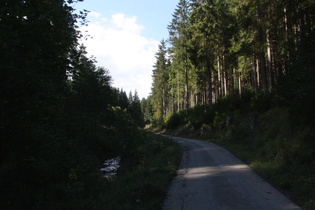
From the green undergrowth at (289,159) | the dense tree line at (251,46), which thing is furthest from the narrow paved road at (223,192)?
the dense tree line at (251,46)

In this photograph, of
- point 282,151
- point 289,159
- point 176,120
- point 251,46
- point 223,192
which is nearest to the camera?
point 223,192

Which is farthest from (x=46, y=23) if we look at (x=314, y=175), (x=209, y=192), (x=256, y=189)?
(x=314, y=175)

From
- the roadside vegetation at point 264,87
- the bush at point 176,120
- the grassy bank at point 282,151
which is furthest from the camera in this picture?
the bush at point 176,120

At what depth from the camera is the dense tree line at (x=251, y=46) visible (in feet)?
37.9

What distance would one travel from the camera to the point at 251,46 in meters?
22.1

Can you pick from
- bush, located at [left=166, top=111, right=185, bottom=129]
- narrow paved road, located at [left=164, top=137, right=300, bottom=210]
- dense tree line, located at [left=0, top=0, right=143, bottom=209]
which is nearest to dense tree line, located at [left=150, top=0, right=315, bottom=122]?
narrow paved road, located at [left=164, top=137, right=300, bottom=210]

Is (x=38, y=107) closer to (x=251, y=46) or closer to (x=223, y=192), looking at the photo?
(x=223, y=192)

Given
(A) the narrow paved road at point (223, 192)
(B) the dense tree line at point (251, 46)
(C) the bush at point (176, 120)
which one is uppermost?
(B) the dense tree line at point (251, 46)

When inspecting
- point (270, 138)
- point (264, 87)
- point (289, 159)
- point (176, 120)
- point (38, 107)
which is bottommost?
point (289, 159)

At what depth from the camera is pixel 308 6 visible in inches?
557

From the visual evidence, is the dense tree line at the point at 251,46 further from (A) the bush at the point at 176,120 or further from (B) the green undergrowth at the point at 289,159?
(A) the bush at the point at 176,120

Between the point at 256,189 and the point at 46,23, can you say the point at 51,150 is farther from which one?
the point at 256,189

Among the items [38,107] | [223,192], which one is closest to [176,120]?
[223,192]

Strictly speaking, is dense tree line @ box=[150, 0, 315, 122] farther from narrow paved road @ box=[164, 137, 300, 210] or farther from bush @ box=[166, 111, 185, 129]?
bush @ box=[166, 111, 185, 129]
